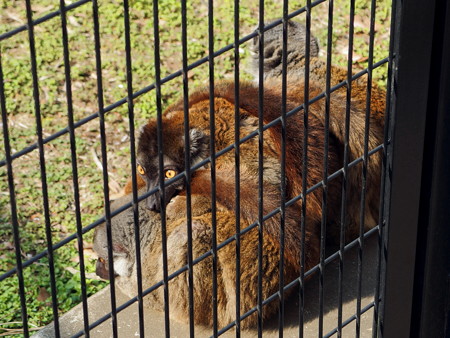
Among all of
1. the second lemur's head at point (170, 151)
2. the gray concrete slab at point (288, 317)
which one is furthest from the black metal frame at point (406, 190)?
the second lemur's head at point (170, 151)

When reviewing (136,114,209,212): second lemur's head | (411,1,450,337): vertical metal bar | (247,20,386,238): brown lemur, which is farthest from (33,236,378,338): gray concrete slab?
(411,1,450,337): vertical metal bar

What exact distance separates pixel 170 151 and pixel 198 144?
166 millimetres

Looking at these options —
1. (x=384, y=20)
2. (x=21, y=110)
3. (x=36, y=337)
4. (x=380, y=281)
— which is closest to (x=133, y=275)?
(x=36, y=337)

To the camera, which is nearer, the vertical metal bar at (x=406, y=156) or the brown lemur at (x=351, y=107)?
the vertical metal bar at (x=406, y=156)

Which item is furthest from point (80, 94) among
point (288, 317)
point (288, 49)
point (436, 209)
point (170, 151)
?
point (436, 209)

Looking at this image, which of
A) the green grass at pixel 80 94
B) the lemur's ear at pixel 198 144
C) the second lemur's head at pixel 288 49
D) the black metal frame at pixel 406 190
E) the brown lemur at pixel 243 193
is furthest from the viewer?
the green grass at pixel 80 94

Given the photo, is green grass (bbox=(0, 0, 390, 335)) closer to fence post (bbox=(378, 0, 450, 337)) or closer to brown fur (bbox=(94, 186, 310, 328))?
brown fur (bbox=(94, 186, 310, 328))

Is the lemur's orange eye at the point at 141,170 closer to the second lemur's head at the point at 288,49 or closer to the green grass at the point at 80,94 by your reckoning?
the green grass at the point at 80,94

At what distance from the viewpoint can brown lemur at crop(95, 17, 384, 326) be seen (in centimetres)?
404

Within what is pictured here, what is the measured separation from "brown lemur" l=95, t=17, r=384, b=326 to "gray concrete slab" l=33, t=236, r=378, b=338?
Answer: 9 cm

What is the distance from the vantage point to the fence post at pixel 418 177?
9.13 ft

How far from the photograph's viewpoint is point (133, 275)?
443cm

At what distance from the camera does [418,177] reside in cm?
296

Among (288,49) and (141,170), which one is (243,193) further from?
(288,49)
